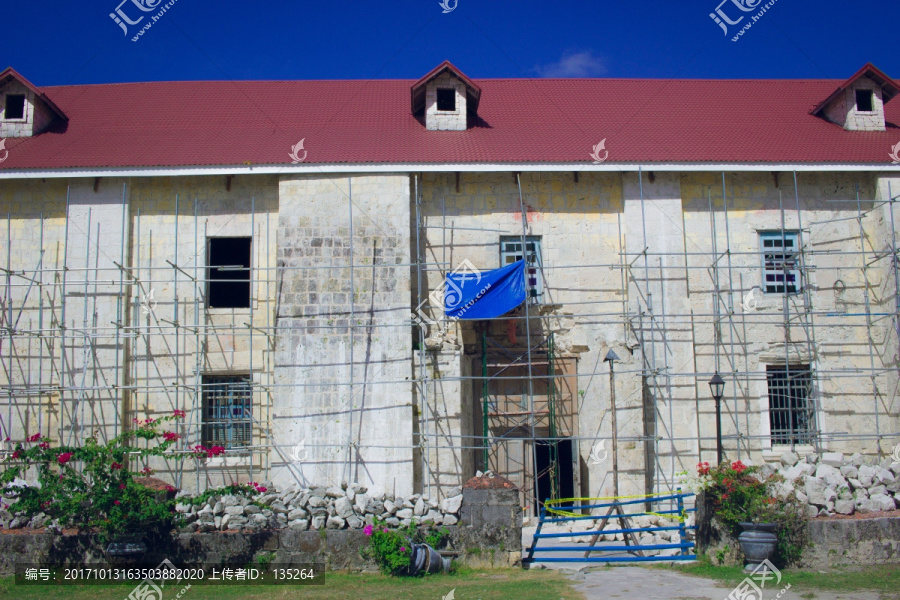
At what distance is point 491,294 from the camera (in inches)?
522

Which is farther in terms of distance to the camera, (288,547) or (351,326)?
(351,326)

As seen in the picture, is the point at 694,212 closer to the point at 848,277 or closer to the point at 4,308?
the point at 848,277

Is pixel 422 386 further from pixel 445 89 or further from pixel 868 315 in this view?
pixel 868 315

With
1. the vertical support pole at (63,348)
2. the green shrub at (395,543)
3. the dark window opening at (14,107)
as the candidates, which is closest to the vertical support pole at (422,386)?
the green shrub at (395,543)

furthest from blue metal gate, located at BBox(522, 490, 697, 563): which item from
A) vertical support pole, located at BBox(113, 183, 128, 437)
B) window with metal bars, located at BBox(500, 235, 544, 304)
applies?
vertical support pole, located at BBox(113, 183, 128, 437)

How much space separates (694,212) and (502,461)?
227 inches

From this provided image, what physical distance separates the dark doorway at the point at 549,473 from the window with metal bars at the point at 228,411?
5281mm

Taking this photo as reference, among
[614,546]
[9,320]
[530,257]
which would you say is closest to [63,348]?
[9,320]

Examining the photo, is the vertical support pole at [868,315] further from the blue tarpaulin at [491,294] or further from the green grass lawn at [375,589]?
the green grass lawn at [375,589]

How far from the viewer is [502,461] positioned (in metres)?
14.7

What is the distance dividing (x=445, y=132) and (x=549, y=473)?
674 cm

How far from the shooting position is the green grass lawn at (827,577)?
30.7 feet

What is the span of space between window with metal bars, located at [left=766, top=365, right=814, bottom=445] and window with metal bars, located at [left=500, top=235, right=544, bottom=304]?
4.36m

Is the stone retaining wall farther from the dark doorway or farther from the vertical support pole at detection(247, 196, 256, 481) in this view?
the vertical support pole at detection(247, 196, 256, 481)
